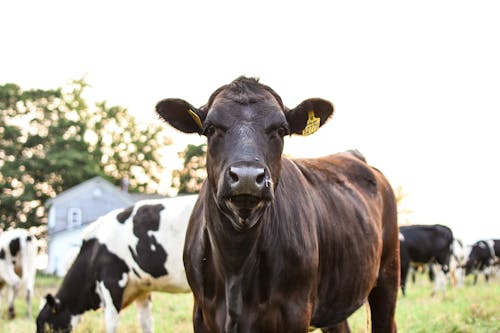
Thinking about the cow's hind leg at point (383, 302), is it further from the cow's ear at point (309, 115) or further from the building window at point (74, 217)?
the building window at point (74, 217)

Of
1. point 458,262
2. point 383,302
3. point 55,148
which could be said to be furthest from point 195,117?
point 55,148

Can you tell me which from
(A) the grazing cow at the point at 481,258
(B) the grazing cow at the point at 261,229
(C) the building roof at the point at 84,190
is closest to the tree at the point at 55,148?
(C) the building roof at the point at 84,190

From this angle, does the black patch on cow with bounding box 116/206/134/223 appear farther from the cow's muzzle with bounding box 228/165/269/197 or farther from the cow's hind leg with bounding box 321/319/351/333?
the cow's muzzle with bounding box 228/165/269/197

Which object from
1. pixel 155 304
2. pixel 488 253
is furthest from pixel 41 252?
pixel 155 304

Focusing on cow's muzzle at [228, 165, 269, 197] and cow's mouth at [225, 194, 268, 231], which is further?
cow's mouth at [225, 194, 268, 231]

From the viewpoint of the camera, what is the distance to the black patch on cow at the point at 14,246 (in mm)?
16266

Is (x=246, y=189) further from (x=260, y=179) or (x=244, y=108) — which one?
(x=244, y=108)

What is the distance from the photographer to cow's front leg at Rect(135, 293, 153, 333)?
398 inches

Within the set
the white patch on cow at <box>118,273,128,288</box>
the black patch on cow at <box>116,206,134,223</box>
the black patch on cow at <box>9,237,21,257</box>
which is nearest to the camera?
the white patch on cow at <box>118,273,128,288</box>

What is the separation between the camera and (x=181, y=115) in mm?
4633

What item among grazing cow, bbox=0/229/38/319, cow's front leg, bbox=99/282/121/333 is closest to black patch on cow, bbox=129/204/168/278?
cow's front leg, bbox=99/282/121/333

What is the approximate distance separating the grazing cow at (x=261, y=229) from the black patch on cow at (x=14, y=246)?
1258cm

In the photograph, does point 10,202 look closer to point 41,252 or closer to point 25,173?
point 25,173

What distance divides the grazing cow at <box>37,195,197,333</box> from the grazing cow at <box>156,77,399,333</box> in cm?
459
